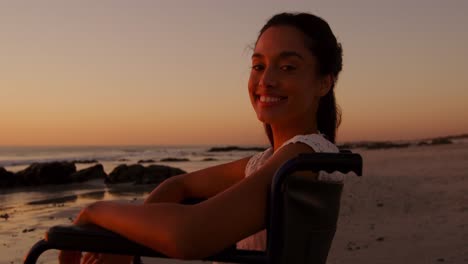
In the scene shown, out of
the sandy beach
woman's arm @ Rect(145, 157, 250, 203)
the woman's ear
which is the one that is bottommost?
the sandy beach

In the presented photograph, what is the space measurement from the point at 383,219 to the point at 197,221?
799cm

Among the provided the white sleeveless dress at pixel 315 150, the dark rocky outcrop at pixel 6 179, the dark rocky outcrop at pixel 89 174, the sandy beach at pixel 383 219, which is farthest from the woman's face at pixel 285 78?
the dark rocky outcrop at pixel 89 174

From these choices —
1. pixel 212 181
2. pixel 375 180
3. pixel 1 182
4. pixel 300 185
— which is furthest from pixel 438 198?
pixel 1 182

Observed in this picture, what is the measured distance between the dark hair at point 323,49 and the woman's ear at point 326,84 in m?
0.01

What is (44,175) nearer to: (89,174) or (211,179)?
(89,174)

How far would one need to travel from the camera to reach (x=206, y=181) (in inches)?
97.5

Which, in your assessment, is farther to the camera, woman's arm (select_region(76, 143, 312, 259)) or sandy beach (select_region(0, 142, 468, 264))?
sandy beach (select_region(0, 142, 468, 264))

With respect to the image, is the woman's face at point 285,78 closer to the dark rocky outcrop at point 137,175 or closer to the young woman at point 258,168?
the young woman at point 258,168

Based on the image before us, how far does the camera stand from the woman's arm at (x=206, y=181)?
241cm

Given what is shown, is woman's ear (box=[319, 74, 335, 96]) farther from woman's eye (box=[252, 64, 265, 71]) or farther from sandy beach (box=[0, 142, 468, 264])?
sandy beach (box=[0, 142, 468, 264])

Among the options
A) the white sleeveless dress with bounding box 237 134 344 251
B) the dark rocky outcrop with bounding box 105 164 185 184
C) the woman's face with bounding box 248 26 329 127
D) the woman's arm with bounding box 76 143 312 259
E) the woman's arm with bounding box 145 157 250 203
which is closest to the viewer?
the woman's arm with bounding box 76 143 312 259

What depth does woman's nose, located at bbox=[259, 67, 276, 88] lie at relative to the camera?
2016 millimetres

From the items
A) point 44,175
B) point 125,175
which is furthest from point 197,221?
point 44,175

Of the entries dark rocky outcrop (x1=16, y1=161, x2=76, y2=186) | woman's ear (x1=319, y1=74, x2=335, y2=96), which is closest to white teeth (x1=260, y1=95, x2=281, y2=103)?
woman's ear (x1=319, y1=74, x2=335, y2=96)
